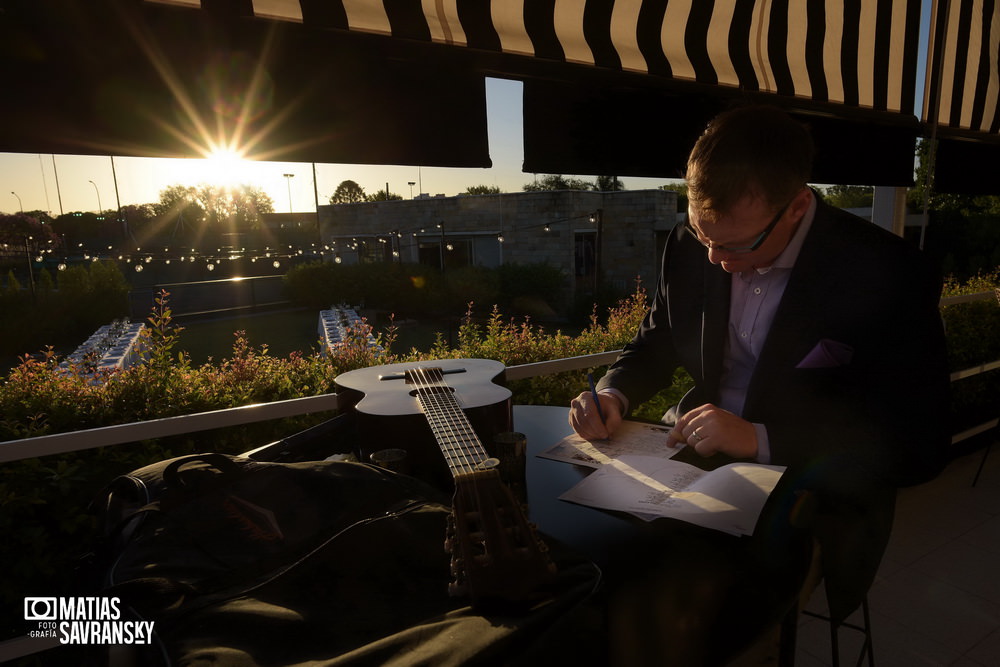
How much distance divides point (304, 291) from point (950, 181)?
73.4 ft

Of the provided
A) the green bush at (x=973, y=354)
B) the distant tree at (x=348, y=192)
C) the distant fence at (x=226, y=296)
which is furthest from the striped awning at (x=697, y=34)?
the distant tree at (x=348, y=192)

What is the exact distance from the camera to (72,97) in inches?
46.1

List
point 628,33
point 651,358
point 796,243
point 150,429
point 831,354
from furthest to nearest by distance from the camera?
point 628,33 < point 651,358 < point 150,429 < point 796,243 < point 831,354

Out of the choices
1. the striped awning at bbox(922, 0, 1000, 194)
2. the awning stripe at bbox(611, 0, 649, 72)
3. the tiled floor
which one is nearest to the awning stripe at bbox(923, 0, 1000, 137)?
the striped awning at bbox(922, 0, 1000, 194)

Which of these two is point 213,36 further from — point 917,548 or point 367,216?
point 367,216

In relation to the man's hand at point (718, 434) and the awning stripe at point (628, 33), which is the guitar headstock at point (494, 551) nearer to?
the man's hand at point (718, 434)

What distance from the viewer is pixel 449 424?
4.16ft

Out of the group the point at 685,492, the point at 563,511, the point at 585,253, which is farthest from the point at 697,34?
the point at 585,253

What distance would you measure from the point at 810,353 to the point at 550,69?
1.15 meters

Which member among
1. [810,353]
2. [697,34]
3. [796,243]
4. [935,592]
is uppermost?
[697,34]

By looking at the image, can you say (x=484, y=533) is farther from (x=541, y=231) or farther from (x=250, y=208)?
(x=250, y=208)

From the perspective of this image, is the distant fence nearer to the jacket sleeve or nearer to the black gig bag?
the jacket sleeve

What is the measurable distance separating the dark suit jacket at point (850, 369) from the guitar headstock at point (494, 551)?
0.59 metres

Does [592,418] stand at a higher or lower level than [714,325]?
lower
